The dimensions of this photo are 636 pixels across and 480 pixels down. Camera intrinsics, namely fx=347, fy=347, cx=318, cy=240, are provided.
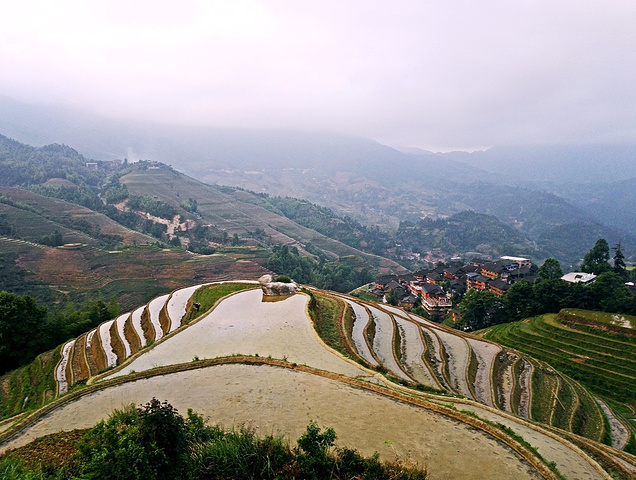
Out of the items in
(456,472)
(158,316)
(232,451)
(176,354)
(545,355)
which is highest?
(232,451)

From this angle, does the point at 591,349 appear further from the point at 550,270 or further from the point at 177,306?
the point at 177,306

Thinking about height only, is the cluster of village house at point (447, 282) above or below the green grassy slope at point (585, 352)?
below

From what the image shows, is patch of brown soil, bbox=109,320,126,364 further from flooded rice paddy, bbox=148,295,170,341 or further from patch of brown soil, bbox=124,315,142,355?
flooded rice paddy, bbox=148,295,170,341

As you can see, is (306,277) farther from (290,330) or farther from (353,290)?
(290,330)

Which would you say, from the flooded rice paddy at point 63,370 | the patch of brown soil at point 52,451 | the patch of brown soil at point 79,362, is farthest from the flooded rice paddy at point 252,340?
the flooded rice paddy at point 63,370

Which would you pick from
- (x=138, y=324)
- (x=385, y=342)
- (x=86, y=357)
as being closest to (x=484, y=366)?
(x=385, y=342)

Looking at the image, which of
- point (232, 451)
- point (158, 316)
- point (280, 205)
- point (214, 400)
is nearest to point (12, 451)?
point (214, 400)

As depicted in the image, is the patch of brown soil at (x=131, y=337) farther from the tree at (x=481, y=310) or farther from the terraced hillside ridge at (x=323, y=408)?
the tree at (x=481, y=310)
